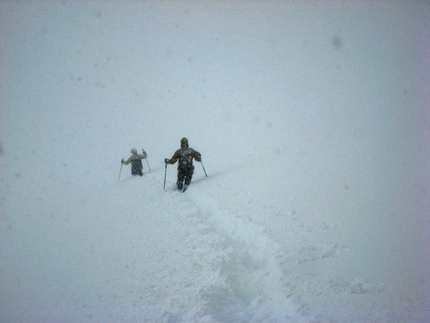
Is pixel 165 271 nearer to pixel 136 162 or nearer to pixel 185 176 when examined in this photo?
pixel 185 176

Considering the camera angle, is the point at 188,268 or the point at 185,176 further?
the point at 185,176

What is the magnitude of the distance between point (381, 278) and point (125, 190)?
32.6ft

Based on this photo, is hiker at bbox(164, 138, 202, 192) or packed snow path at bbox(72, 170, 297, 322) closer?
packed snow path at bbox(72, 170, 297, 322)

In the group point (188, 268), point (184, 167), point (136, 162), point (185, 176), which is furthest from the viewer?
point (136, 162)

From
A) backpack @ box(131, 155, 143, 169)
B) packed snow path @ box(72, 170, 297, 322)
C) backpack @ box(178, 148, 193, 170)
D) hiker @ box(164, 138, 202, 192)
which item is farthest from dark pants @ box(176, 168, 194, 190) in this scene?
backpack @ box(131, 155, 143, 169)

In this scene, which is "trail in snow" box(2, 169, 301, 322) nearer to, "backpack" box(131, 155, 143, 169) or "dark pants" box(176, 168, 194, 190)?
"dark pants" box(176, 168, 194, 190)

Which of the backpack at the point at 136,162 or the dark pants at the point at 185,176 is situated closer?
the dark pants at the point at 185,176

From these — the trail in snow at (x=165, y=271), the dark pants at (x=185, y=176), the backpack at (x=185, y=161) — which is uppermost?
the backpack at (x=185, y=161)

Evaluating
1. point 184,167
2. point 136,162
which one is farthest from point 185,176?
point 136,162

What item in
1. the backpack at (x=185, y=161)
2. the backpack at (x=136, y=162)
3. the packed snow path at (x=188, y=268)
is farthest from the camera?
the backpack at (x=136, y=162)

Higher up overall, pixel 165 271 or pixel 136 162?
pixel 136 162

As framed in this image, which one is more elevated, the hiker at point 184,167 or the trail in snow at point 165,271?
the hiker at point 184,167

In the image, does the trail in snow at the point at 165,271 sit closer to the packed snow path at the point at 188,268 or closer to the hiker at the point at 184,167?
the packed snow path at the point at 188,268

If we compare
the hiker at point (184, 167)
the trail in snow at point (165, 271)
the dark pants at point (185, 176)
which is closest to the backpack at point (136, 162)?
the hiker at point (184, 167)
